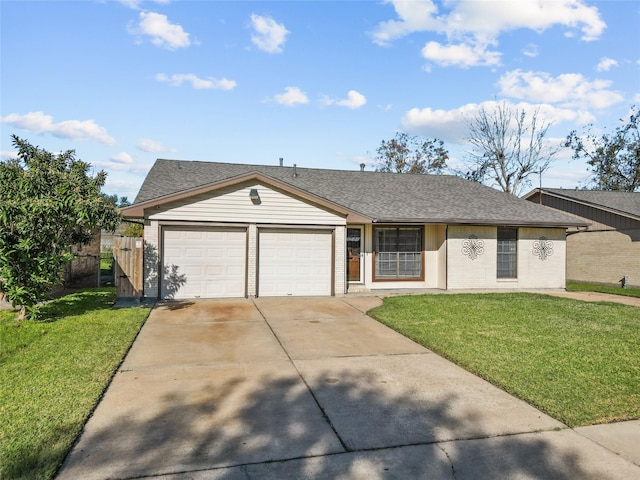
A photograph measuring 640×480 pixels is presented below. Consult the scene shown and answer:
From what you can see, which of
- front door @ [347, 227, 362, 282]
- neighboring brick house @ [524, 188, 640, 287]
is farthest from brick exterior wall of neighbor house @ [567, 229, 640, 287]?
front door @ [347, 227, 362, 282]

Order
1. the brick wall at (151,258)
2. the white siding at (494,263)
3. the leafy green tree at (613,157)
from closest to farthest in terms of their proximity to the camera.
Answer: the brick wall at (151,258)
the white siding at (494,263)
the leafy green tree at (613,157)

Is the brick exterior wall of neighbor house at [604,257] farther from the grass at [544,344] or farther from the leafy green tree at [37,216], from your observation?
the leafy green tree at [37,216]

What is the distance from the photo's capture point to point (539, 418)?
4289 mm

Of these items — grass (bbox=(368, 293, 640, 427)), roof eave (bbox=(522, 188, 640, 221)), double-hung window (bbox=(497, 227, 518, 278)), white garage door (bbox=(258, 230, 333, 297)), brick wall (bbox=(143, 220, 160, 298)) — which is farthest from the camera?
roof eave (bbox=(522, 188, 640, 221))

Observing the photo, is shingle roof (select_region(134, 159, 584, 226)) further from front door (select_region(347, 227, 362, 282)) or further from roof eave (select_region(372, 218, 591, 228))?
front door (select_region(347, 227, 362, 282))

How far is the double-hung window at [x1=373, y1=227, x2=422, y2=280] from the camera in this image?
48.3ft

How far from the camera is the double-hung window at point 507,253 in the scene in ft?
50.4

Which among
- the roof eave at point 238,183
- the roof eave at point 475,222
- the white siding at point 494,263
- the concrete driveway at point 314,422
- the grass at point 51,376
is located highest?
the roof eave at point 238,183

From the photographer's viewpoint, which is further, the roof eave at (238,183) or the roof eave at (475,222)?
the roof eave at (475,222)

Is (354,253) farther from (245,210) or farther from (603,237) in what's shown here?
(603,237)

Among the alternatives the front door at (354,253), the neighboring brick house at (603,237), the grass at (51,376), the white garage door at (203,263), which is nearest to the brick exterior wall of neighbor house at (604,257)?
the neighboring brick house at (603,237)

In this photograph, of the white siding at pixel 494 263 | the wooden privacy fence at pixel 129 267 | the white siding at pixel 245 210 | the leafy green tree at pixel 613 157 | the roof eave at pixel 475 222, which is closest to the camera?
the wooden privacy fence at pixel 129 267

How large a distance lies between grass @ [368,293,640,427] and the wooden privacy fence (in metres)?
6.45

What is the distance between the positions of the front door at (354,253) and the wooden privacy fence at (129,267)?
6.58 meters
